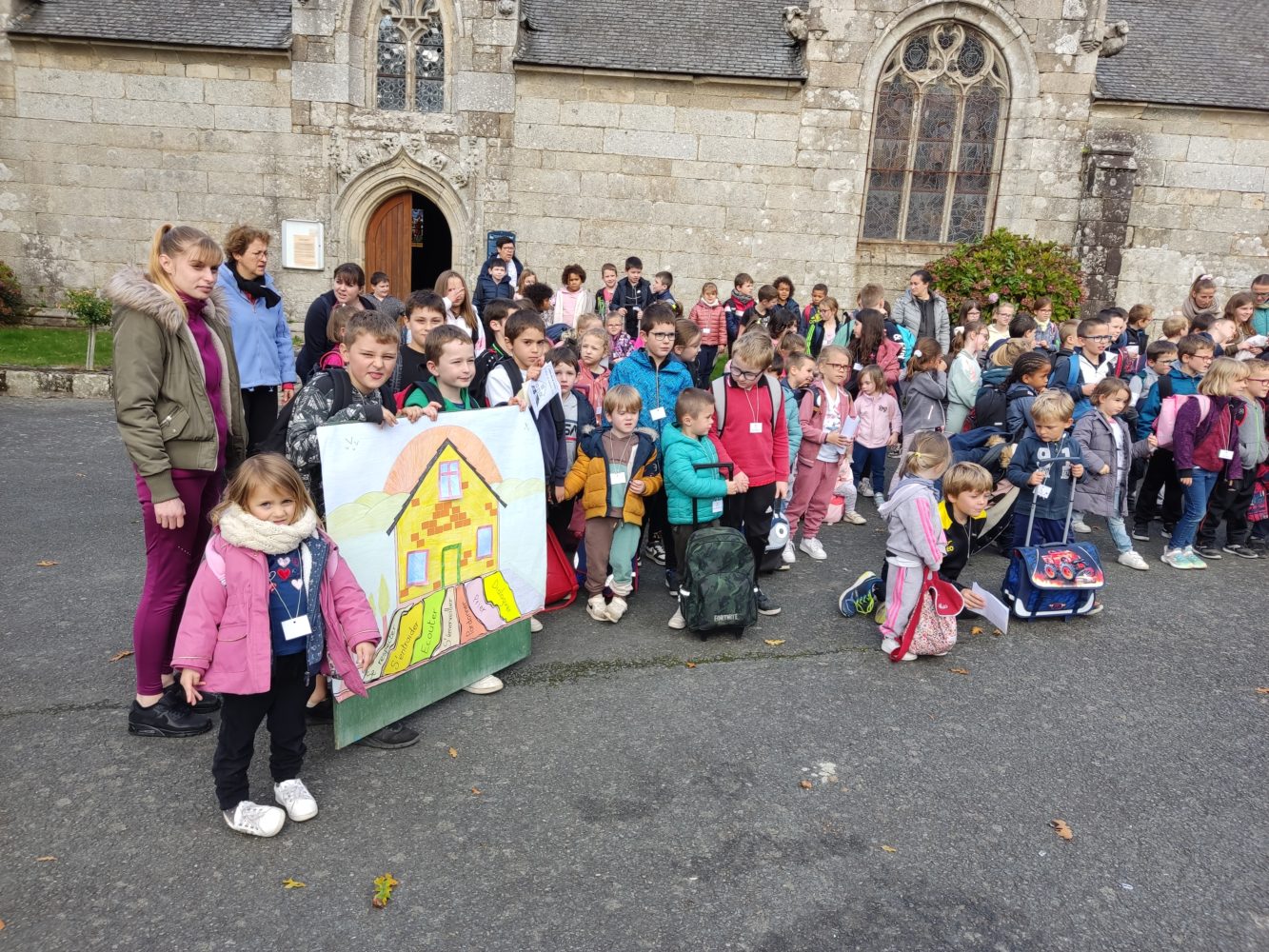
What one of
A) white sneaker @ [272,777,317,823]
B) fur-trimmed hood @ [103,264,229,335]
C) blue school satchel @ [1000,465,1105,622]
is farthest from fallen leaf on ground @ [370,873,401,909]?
blue school satchel @ [1000,465,1105,622]

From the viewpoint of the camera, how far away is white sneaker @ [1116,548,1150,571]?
7.18m

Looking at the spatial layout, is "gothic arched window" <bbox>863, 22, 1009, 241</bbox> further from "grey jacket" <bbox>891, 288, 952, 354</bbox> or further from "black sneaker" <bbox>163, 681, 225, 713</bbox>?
"black sneaker" <bbox>163, 681, 225, 713</bbox>

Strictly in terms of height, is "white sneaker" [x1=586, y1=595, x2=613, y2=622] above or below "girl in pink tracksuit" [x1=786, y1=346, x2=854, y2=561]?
below

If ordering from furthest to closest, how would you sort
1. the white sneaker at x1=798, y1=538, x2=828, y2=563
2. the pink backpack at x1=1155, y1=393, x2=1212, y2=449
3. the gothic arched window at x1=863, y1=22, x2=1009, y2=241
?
the gothic arched window at x1=863, y1=22, x2=1009, y2=241 < the pink backpack at x1=1155, y1=393, x2=1212, y2=449 < the white sneaker at x1=798, y1=538, x2=828, y2=563

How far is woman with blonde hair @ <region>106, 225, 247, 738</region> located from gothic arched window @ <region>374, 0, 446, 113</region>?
41.0ft

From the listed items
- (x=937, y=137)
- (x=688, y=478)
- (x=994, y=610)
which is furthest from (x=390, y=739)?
(x=937, y=137)

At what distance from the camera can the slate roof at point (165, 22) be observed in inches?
563

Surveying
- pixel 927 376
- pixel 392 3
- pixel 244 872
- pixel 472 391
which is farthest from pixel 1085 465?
pixel 392 3

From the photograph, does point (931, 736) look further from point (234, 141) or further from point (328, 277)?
point (234, 141)

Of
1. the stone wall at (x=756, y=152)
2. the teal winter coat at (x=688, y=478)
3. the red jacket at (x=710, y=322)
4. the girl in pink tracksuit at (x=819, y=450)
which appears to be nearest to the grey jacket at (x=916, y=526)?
the teal winter coat at (x=688, y=478)

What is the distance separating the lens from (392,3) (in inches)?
579

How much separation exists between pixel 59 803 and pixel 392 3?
14842 mm

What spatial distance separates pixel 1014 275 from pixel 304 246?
12.2m

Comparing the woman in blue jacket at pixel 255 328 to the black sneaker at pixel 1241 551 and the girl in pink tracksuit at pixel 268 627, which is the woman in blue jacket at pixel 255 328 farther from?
the black sneaker at pixel 1241 551
